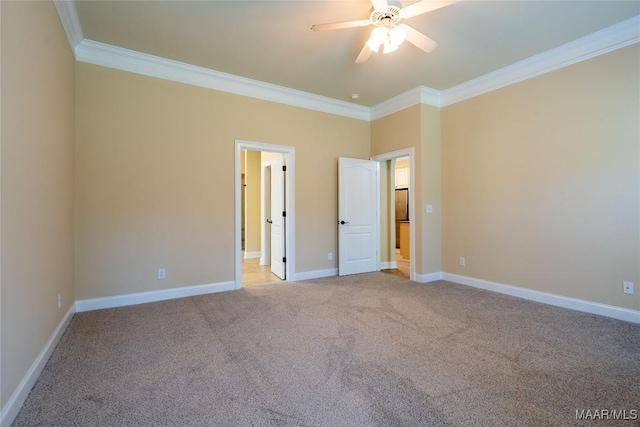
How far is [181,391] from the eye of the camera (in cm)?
185

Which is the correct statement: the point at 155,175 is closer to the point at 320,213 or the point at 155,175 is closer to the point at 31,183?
the point at 31,183

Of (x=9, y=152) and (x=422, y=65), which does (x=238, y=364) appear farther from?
(x=422, y=65)

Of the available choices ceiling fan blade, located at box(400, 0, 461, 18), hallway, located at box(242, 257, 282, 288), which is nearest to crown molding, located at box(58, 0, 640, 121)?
ceiling fan blade, located at box(400, 0, 461, 18)

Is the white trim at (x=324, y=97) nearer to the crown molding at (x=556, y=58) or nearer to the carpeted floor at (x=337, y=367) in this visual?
the crown molding at (x=556, y=58)

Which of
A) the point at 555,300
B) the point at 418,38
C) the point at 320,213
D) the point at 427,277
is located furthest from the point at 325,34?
the point at 555,300

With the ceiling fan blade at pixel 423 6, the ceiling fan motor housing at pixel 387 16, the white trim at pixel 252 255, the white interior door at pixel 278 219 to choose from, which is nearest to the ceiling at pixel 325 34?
the ceiling fan motor housing at pixel 387 16

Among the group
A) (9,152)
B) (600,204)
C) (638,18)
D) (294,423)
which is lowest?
(294,423)

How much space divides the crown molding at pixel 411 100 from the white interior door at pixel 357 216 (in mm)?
957

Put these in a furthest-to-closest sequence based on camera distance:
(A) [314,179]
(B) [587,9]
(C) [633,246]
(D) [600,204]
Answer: (A) [314,179] → (D) [600,204] → (C) [633,246] → (B) [587,9]

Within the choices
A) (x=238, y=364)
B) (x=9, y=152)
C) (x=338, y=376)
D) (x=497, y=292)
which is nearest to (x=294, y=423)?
(x=338, y=376)

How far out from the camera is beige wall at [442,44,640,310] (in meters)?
2.99

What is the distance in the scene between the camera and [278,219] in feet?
16.7

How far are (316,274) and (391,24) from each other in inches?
142

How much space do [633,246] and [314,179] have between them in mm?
3841
